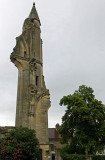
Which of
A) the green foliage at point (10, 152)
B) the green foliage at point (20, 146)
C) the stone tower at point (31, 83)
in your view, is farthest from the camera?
the stone tower at point (31, 83)

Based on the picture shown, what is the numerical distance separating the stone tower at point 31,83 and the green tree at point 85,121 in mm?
→ 6215

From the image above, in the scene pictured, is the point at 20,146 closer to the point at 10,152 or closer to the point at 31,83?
the point at 10,152

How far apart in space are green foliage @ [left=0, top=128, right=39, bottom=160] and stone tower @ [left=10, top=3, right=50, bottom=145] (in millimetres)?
6234

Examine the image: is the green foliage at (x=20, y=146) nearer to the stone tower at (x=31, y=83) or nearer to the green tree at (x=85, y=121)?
the green tree at (x=85, y=121)

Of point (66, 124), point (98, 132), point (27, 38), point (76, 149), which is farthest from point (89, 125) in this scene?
point (27, 38)

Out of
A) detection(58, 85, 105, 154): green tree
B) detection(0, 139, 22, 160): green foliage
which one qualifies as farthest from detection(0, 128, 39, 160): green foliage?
detection(58, 85, 105, 154): green tree

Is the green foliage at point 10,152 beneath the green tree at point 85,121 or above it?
beneath

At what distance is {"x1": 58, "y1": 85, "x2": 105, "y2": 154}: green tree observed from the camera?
19047 millimetres

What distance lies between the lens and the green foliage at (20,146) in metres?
16.8

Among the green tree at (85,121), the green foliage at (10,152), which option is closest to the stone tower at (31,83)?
the green tree at (85,121)

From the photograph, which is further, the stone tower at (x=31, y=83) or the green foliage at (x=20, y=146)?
the stone tower at (x=31, y=83)

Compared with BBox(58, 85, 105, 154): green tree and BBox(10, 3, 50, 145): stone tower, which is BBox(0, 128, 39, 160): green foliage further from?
BBox(10, 3, 50, 145): stone tower

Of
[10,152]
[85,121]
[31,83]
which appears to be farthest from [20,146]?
[31,83]

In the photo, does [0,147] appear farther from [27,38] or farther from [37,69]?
[27,38]
